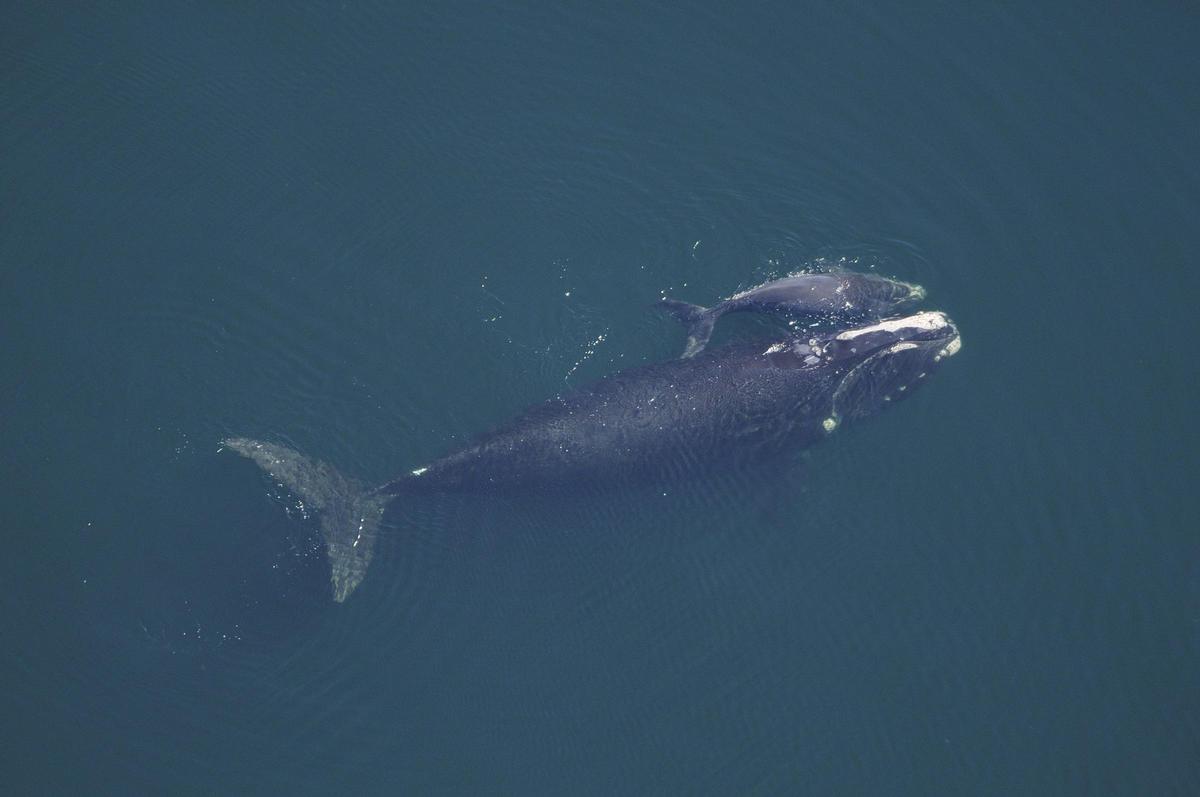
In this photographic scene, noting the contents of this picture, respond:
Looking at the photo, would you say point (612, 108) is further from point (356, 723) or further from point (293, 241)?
point (356, 723)

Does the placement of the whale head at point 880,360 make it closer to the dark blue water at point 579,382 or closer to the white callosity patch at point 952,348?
the white callosity patch at point 952,348

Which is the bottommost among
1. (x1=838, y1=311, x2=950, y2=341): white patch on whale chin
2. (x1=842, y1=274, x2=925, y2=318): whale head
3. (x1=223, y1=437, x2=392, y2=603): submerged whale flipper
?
(x1=223, y1=437, x2=392, y2=603): submerged whale flipper

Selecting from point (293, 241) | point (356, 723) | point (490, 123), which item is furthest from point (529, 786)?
point (490, 123)

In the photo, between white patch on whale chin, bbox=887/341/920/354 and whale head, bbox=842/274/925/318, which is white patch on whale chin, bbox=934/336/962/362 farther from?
whale head, bbox=842/274/925/318

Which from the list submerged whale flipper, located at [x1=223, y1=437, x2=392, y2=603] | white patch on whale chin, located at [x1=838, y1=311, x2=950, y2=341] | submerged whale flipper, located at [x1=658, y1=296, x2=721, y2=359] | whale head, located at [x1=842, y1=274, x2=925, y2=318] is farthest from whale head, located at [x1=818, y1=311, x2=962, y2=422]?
submerged whale flipper, located at [x1=223, y1=437, x2=392, y2=603]

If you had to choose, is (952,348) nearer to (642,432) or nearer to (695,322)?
(695,322)

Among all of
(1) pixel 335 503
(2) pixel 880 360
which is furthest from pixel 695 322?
(1) pixel 335 503
